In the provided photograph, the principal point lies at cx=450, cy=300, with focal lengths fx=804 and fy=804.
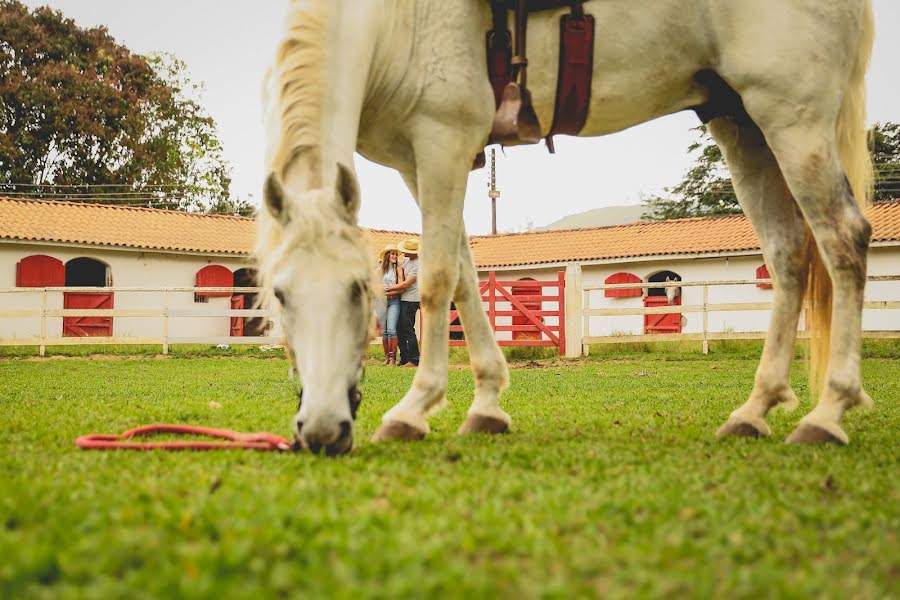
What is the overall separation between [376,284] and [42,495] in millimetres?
1370

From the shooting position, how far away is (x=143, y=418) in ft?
14.9

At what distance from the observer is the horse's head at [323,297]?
2.76 m

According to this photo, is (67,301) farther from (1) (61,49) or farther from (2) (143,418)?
Answer: (2) (143,418)

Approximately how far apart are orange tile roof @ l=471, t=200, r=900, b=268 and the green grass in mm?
21589

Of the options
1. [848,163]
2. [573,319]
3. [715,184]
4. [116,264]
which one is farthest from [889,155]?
[848,163]

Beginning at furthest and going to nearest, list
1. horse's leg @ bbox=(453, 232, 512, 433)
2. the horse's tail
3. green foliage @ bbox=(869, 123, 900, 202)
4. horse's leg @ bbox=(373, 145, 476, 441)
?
green foliage @ bbox=(869, 123, 900, 202) → horse's leg @ bbox=(453, 232, 512, 433) → the horse's tail → horse's leg @ bbox=(373, 145, 476, 441)

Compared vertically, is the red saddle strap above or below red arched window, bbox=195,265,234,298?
below

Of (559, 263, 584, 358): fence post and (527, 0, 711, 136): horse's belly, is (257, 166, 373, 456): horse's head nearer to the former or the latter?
(527, 0, 711, 136): horse's belly

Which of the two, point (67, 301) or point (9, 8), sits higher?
point (9, 8)

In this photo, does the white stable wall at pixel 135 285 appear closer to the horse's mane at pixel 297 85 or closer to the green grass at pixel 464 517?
the horse's mane at pixel 297 85

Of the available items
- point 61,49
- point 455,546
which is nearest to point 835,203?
point 455,546

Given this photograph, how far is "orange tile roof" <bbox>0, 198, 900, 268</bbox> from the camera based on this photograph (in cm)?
2364

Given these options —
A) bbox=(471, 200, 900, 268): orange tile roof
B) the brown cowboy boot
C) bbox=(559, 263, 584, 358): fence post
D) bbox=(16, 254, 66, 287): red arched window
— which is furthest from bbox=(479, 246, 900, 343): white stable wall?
bbox=(16, 254, 66, 287): red arched window

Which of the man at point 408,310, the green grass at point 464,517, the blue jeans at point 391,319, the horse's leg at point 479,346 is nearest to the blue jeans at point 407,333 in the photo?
the man at point 408,310
